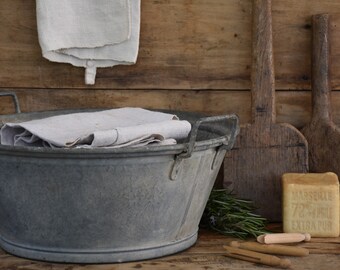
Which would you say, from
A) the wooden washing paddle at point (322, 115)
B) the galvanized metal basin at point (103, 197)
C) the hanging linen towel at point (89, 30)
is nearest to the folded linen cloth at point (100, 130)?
the galvanized metal basin at point (103, 197)

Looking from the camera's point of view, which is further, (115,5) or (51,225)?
(115,5)

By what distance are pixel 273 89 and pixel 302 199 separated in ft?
0.94

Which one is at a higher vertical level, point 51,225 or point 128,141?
point 128,141

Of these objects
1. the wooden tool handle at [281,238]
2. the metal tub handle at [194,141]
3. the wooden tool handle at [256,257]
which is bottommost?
the wooden tool handle at [256,257]

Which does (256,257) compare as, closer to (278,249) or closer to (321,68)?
(278,249)

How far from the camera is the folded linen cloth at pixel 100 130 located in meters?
1.49

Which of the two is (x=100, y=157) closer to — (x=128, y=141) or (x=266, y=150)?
(x=128, y=141)

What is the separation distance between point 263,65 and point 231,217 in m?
0.34

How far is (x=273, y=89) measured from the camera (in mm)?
1833

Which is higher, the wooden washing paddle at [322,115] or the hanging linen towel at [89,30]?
the hanging linen towel at [89,30]

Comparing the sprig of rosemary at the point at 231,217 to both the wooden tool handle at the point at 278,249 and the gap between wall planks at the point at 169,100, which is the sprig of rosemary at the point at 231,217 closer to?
the wooden tool handle at the point at 278,249

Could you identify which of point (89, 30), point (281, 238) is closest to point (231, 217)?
point (281, 238)

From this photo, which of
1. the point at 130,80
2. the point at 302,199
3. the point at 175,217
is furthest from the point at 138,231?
the point at 130,80

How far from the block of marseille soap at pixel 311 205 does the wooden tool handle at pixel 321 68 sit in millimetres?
209
